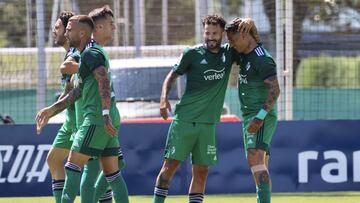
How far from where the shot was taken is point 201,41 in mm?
14922

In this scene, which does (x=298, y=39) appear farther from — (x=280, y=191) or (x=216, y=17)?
(x=216, y=17)

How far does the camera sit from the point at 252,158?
1083cm

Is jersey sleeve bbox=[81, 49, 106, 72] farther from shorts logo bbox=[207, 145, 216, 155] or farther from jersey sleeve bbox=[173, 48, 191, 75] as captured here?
shorts logo bbox=[207, 145, 216, 155]

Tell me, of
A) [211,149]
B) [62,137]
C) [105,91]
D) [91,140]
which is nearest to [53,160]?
[62,137]

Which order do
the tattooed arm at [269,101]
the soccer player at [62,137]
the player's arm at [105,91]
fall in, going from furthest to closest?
the soccer player at [62,137], the tattooed arm at [269,101], the player's arm at [105,91]

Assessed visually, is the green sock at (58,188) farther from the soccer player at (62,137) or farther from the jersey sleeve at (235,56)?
the jersey sleeve at (235,56)

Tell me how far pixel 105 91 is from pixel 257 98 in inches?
68.0

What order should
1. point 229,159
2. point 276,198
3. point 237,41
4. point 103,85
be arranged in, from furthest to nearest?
1. point 229,159
2. point 276,198
3. point 237,41
4. point 103,85

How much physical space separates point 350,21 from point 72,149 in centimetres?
966

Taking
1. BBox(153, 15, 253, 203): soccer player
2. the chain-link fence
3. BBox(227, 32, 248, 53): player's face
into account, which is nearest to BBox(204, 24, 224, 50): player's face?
BBox(153, 15, 253, 203): soccer player

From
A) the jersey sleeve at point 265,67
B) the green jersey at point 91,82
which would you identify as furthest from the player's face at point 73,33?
the jersey sleeve at point 265,67

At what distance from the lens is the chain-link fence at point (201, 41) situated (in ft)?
50.4

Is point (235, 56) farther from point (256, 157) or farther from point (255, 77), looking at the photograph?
point (256, 157)

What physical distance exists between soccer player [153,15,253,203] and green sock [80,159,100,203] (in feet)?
2.20
